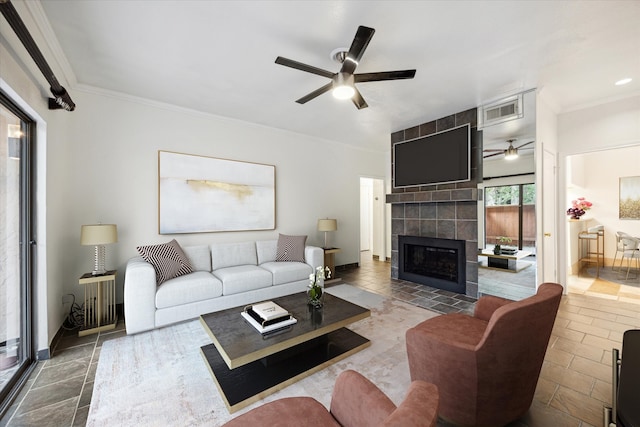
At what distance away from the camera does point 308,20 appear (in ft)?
6.89

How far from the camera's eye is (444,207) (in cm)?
434

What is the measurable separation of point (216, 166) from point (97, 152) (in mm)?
1453

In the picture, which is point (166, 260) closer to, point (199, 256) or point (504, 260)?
point (199, 256)

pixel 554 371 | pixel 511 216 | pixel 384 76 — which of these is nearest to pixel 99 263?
pixel 384 76

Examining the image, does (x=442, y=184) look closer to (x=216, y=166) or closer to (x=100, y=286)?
(x=216, y=166)

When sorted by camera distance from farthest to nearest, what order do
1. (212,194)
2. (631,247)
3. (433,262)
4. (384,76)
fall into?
1. (631,247)
2. (433,262)
3. (212,194)
4. (384,76)

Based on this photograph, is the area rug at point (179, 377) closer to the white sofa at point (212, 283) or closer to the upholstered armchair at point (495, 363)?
the white sofa at point (212, 283)

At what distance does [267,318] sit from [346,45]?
253 centimetres

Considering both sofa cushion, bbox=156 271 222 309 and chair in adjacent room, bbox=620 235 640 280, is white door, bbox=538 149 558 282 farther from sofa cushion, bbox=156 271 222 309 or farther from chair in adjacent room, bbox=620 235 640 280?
sofa cushion, bbox=156 271 222 309

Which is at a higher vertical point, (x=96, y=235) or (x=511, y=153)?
(x=511, y=153)

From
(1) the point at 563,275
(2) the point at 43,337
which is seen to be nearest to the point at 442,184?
(1) the point at 563,275

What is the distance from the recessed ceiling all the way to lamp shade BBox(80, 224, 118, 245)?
1695 mm

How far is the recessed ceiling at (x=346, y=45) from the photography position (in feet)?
6.57

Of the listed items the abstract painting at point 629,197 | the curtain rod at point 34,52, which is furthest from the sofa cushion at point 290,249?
the abstract painting at point 629,197
